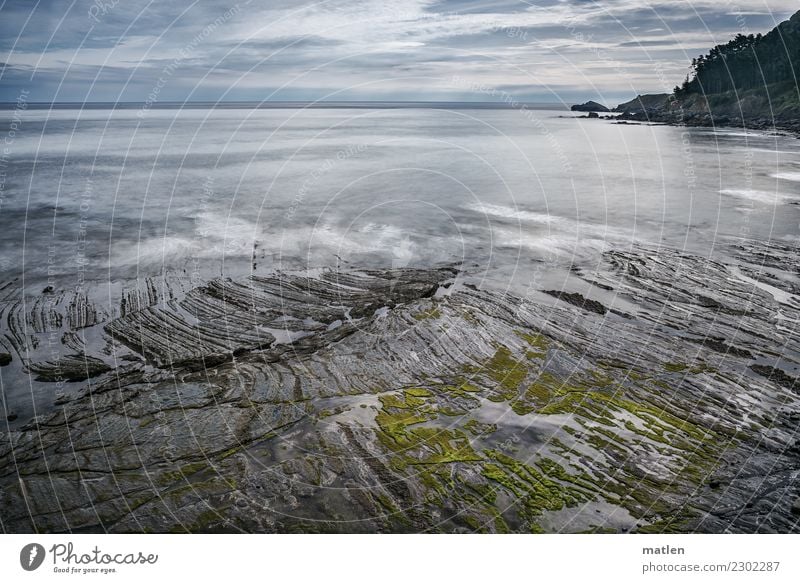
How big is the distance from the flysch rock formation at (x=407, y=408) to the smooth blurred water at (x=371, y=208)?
12.3ft

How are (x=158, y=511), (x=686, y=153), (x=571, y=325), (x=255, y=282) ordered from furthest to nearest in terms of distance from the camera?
(x=686, y=153), (x=255, y=282), (x=571, y=325), (x=158, y=511)

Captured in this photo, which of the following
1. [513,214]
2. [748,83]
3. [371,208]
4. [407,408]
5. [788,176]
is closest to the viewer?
[407,408]

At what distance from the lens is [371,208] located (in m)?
33.6

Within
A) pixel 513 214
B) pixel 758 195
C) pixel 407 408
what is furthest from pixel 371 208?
pixel 758 195

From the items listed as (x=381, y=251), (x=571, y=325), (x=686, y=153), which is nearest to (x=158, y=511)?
(x=571, y=325)

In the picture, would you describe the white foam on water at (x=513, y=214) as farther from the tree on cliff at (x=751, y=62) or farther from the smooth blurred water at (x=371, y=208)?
the tree on cliff at (x=751, y=62)

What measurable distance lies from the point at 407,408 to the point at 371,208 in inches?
822

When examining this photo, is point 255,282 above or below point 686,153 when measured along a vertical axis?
below

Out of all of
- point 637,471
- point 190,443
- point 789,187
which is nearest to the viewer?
point 637,471

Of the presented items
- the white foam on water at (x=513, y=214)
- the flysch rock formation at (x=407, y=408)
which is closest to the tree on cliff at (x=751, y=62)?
the white foam on water at (x=513, y=214)

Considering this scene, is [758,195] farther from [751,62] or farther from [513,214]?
[751,62]

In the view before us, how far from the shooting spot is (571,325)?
1866 centimetres

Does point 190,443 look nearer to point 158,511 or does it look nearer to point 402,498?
point 158,511
